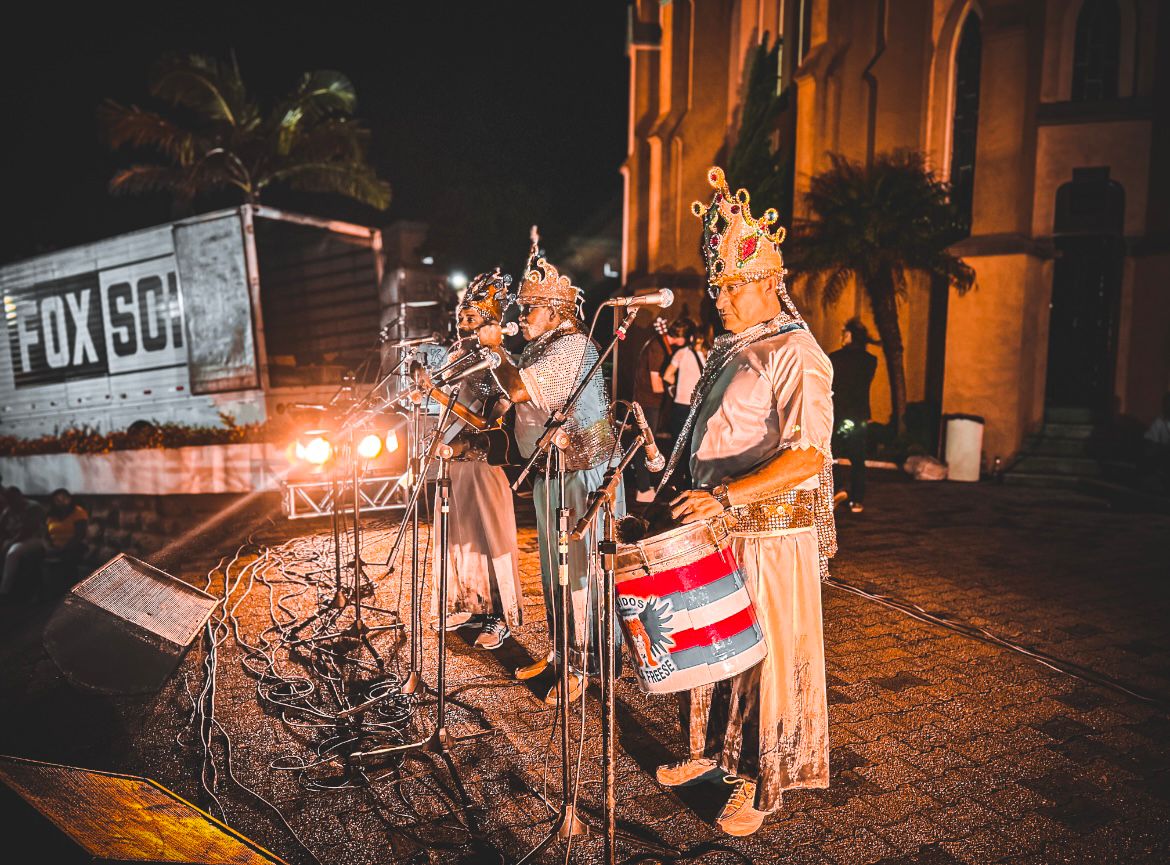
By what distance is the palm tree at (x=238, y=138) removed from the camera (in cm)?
1889

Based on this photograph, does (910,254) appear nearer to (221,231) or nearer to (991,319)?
(991,319)

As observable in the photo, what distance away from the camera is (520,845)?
298 cm

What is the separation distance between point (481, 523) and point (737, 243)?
302 centimetres

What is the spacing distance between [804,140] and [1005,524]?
35.8 feet

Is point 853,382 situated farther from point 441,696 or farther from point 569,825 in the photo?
point 569,825

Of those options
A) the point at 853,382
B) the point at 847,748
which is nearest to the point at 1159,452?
the point at 853,382

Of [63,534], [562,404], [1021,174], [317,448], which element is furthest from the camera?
[1021,174]

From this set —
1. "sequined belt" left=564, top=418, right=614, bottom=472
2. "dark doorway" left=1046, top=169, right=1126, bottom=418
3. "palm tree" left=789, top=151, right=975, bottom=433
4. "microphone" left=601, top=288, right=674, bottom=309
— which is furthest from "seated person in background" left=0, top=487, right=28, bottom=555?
"dark doorway" left=1046, top=169, right=1126, bottom=418

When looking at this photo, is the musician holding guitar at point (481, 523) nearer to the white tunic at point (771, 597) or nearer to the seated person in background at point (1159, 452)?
the white tunic at point (771, 597)

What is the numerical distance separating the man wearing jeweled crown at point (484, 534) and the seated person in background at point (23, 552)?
7773mm

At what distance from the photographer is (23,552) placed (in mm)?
9922

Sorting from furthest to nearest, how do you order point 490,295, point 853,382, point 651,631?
point 853,382 → point 490,295 → point 651,631

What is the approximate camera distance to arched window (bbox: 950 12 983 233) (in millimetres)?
15367

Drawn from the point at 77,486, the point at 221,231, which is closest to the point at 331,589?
the point at 221,231
